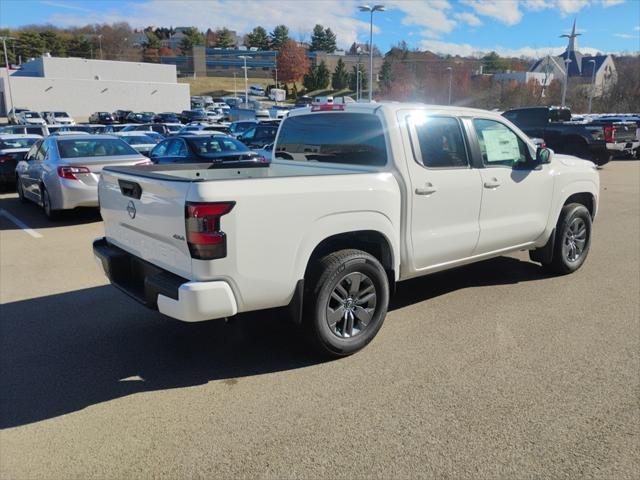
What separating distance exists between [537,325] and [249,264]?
283 cm

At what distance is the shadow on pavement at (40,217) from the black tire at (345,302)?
7.36 m

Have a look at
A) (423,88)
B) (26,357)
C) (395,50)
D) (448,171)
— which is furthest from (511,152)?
(395,50)

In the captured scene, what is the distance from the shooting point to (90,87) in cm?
7025

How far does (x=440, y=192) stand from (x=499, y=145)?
3.98 ft

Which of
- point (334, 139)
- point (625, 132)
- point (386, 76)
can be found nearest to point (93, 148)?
point (334, 139)

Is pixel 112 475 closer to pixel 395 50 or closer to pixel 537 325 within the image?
pixel 537 325

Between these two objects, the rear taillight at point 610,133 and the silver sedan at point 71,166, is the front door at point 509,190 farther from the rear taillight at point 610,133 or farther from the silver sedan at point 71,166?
the rear taillight at point 610,133

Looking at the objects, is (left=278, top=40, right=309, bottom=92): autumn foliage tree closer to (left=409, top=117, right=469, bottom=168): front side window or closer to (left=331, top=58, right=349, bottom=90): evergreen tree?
(left=331, top=58, right=349, bottom=90): evergreen tree

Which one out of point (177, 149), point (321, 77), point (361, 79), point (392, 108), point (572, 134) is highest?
point (321, 77)

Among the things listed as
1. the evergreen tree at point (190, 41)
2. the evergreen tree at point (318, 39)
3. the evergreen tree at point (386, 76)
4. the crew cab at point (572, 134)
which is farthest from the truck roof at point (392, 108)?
the evergreen tree at point (318, 39)

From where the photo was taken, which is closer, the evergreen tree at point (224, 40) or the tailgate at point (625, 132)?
the tailgate at point (625, 132)

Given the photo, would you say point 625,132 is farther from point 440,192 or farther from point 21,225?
point 21,225

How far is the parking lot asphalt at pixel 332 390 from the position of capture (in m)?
2.97

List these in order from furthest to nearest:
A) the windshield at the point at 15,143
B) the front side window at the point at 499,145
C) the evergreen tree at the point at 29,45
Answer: the evergreen tree at the point at 29,45 → the windshield at the point at 15,143 → the front side window at the point at 499,145
